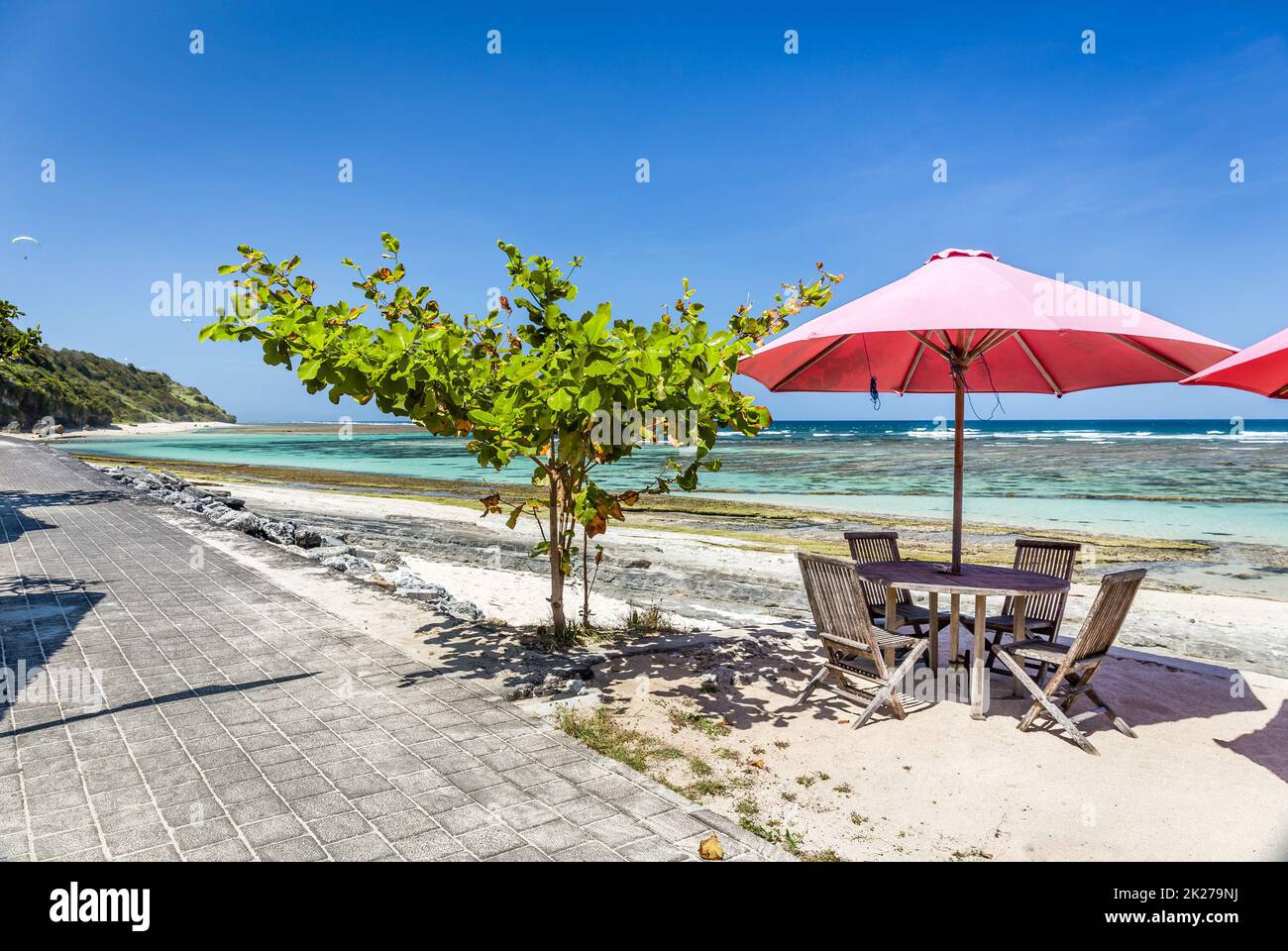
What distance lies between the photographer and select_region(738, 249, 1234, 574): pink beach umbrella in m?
4.36

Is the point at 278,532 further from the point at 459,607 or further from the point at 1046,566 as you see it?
the point at 1046,566

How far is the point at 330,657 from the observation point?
19.0ft

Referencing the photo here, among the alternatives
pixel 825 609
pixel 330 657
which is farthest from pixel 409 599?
pixel 825 609

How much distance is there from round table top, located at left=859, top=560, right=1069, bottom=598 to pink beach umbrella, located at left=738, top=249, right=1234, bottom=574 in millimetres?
251

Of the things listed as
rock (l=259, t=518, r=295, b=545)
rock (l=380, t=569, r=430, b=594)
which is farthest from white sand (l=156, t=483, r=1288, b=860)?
rock (l=259, t=518, r=295, b=545)

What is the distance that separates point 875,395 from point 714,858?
4464 mm

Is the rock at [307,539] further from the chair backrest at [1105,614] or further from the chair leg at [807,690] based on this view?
the chair backrest at [1105,614]

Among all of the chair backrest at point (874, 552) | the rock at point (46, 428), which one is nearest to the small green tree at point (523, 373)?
the chair backrest at point (874, 552)

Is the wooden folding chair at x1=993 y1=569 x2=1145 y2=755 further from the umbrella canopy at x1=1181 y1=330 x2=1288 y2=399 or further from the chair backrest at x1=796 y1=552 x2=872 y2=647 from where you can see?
the umbrella canopy at x1=1181 y1=330 x2=1288 y2=399

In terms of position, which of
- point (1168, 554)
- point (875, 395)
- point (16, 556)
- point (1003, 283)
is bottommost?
point (1168, 554)

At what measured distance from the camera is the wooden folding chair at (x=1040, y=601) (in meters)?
5.81

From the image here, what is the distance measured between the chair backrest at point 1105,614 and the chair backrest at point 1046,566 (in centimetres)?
74

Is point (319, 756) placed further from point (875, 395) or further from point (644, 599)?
point (644, 599)
